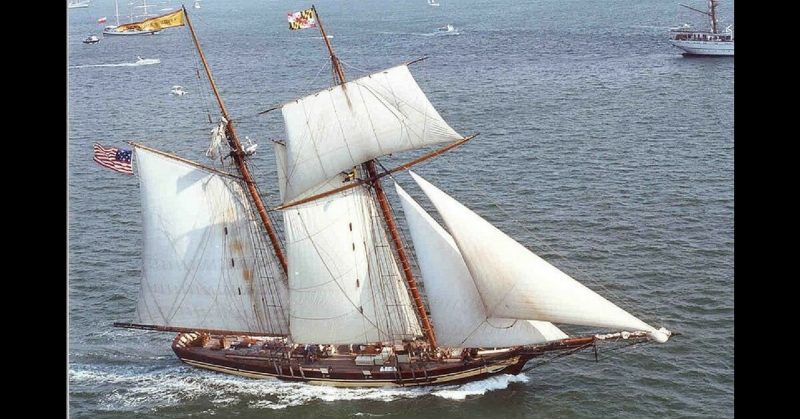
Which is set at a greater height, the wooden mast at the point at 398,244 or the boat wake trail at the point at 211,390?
the wooden mast at the point at 398,244

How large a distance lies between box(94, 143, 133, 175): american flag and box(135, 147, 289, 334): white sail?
67cm

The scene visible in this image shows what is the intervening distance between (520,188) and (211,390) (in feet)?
127

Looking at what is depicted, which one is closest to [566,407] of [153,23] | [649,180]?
[153,23]

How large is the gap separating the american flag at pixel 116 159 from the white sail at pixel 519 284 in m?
18.7

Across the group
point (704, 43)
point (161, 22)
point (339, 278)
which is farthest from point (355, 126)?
point (704, 43)

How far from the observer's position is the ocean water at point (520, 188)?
5600 cm

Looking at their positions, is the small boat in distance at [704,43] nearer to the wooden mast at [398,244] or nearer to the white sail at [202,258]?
the wooden mast at [398,244]

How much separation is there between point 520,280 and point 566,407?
7917 mm

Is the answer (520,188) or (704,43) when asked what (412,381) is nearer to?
(520,188)

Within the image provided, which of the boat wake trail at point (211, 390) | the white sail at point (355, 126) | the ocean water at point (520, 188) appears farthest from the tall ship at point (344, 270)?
the ocean water at point (520, 188)

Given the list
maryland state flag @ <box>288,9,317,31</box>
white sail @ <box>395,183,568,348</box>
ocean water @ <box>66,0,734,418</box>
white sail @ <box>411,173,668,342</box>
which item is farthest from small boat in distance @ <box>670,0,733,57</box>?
white sail @ <box>411,173,668,342</box>

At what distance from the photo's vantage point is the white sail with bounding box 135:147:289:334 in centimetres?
5891

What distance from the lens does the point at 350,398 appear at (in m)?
56.4

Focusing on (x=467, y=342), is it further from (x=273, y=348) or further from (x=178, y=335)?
(x=178, y=335)
